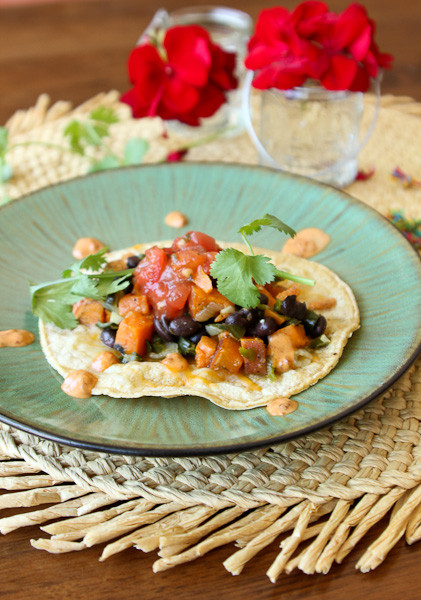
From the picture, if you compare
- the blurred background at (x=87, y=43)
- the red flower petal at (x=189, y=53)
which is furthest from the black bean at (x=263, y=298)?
the blurred background at (x=87, y=43)

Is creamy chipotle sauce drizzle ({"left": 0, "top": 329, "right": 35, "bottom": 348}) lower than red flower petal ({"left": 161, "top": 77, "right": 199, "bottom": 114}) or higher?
lower

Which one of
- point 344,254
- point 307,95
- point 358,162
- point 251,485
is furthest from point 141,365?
point 358,162

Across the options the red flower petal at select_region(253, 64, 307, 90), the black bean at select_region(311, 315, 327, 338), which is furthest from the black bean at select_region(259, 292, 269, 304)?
the red flower petal at select_region(253, 64, 307, 90)

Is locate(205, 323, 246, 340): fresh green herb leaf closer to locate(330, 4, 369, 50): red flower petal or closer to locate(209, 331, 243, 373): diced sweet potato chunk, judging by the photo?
locate(209, 331, 243, 373): diced sweet potato chunk

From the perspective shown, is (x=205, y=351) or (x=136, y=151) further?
(x=136, y=151)

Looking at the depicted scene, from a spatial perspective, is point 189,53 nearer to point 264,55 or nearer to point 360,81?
point 264,55

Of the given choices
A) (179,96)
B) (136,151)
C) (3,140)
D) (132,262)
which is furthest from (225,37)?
(132,262)
